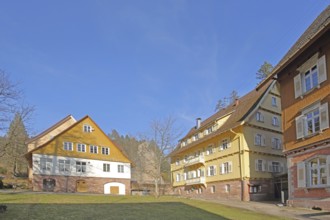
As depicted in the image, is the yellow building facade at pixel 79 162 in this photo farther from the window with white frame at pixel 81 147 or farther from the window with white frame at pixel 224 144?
the window with white frame at pixel 224 144

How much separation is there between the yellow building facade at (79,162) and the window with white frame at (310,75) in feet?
115

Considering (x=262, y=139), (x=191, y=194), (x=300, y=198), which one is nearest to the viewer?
(x=300, y=198)

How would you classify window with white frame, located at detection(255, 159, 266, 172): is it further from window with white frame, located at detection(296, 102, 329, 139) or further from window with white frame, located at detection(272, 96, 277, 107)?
window with white frame, located at detection(296, 102, 329, 139)

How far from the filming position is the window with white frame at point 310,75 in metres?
22.4

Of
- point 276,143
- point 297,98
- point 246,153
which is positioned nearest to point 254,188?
point 246,153

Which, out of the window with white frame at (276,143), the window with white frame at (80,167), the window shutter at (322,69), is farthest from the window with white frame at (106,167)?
the window shutter at (322,69)

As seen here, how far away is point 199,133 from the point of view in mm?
53156

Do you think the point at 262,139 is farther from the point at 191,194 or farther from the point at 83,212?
the point at 83,212

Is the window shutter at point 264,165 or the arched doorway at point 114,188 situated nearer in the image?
the window shutter at point 264,165

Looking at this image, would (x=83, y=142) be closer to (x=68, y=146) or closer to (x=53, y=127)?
(x=68, y=146)

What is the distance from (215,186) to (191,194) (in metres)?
8.41

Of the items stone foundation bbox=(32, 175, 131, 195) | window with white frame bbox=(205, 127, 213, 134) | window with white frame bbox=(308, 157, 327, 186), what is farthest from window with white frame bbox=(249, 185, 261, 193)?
stone foundation bbox=(32, 175, 131, 195)

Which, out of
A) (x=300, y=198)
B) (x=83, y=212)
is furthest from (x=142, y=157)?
(x=83, y=212)

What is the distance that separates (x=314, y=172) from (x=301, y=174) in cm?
133
